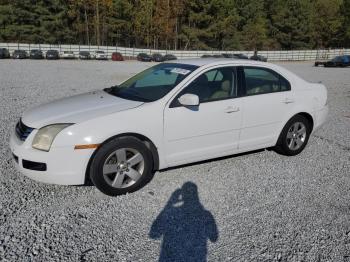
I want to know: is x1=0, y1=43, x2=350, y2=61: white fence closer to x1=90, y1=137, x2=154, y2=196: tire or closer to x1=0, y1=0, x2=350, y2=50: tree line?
x1=0, y1=0, x2=350, y2=50: tree line

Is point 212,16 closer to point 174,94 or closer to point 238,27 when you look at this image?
point 238,27

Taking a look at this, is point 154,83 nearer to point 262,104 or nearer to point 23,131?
point 262,104

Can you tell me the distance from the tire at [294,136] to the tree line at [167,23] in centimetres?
5512

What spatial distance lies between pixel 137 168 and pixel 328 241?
7.06 feet

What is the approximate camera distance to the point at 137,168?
13.2ft

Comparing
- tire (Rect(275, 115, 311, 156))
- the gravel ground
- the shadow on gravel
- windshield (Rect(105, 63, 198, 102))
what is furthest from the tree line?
the shadow on gravel

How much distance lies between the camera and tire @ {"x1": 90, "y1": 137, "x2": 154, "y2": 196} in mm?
3721

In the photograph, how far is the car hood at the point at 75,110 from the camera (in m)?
3.76

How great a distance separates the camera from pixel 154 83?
15.8 ft

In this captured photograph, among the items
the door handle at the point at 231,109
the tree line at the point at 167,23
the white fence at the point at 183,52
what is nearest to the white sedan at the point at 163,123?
the door handle at the point at 231,109

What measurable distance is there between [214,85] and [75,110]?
71.7 inches

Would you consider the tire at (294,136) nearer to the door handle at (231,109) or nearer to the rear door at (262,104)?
the rear door at (262,104)

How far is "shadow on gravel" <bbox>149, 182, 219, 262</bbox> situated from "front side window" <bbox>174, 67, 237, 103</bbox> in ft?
4.21

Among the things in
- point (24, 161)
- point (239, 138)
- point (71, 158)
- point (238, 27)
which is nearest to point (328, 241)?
point (239, 138)
